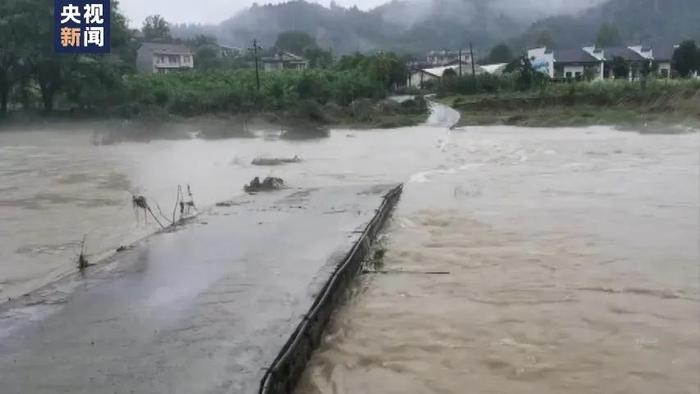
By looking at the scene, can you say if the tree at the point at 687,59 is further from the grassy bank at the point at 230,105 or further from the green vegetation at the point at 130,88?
the grassy bank at the point at 230,105

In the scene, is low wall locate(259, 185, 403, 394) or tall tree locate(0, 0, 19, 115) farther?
tall tree locate(0, 0, 19, 115)

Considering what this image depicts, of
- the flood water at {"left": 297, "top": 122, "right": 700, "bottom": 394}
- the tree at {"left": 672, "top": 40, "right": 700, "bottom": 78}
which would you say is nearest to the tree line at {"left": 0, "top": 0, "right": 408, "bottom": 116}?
the tree at {"left": 672, "top": 40, "right": 700, "bottom": 78}

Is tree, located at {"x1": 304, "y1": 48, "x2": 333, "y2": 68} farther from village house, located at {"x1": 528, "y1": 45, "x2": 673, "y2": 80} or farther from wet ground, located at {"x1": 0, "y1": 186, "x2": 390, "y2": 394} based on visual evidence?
wet ground, located at {"x1": 0, "y1": 186, "x2": 390, "y2": 394}

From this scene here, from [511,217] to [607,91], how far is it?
31.3 meters

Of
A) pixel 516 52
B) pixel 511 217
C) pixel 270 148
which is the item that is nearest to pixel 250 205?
pixel 511 217

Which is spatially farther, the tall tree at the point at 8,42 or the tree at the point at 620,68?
the tree at the point at 620,68

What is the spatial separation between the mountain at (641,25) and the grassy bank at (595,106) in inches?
2134

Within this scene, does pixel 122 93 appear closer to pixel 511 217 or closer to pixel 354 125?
pixel 354 125

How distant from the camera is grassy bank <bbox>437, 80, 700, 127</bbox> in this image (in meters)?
32.4

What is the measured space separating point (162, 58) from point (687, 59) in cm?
4717

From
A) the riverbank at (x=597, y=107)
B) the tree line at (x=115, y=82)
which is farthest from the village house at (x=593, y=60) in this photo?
the tree line at (x=115, y=82)

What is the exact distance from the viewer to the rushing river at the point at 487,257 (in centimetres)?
475

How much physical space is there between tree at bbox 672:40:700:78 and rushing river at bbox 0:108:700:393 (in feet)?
121

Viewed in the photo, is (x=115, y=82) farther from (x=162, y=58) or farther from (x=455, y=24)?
(x=455, y=24)
